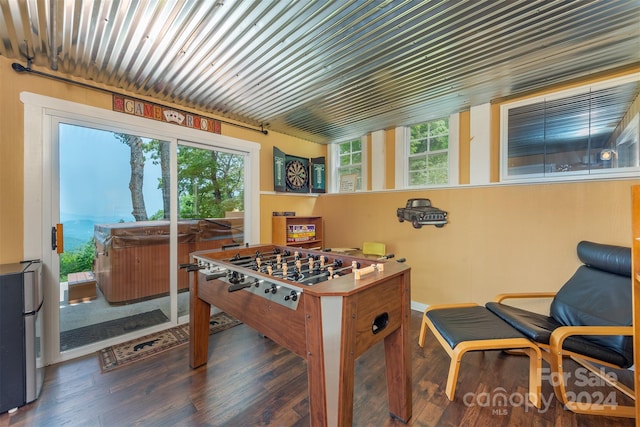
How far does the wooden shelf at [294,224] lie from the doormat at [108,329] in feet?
5.40

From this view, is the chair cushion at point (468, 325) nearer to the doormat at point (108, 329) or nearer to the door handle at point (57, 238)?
the doormat at point (108, 329)

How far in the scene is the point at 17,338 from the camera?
1.65 m

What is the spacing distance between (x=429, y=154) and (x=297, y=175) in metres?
1.98

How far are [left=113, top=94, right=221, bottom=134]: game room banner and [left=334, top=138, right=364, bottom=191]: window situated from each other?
1998mm

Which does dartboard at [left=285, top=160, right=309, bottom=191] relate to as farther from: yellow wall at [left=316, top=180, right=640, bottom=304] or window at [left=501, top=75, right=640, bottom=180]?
window at [left=501, top=75, right=640, bottom=180]

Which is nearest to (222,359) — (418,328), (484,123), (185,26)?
(418,328)

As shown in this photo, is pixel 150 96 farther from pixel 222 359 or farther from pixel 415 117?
pixel 415 117

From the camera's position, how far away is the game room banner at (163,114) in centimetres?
250

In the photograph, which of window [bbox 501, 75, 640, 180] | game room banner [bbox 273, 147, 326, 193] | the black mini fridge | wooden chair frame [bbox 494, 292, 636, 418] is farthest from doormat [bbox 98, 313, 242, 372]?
window [bbox 501, 75, 640, 180]

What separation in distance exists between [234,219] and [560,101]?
3825 mm

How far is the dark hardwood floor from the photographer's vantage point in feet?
5.09

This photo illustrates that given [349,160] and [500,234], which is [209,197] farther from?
[500,234]

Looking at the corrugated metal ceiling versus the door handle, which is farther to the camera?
the door handle

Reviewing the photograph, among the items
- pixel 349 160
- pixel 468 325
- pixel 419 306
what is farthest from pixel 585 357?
pixel 349 160
